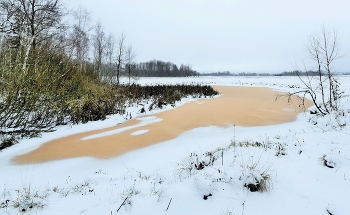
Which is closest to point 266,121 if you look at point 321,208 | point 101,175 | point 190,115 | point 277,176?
point 190,115

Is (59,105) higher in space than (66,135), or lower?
higher

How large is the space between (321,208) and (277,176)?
78 cm

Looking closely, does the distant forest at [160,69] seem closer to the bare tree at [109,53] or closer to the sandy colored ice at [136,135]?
the bare tree at [109,53]

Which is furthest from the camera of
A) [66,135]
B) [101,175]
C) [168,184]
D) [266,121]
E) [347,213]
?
[266,121]

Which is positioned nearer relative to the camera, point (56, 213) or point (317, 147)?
point (56, 213)

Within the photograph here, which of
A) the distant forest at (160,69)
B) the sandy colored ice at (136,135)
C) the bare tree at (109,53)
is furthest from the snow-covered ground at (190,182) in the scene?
the distant forest at (160,69)

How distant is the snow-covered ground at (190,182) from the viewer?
8.53 feet

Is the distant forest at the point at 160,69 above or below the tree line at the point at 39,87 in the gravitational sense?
above

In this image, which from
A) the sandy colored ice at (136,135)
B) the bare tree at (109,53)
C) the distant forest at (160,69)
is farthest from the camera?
the distant forest at (160,69)

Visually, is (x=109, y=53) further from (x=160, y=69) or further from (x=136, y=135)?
(x=160, y=69)

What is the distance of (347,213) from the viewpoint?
2379 mm

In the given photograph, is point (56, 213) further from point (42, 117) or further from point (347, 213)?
point (42, 117)

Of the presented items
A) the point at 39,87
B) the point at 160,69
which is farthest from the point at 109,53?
the point at 160,69

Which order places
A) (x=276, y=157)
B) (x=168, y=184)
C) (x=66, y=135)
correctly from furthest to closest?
(x=66, y=135)
(x=276, y=157)
(x=168, y=184)
